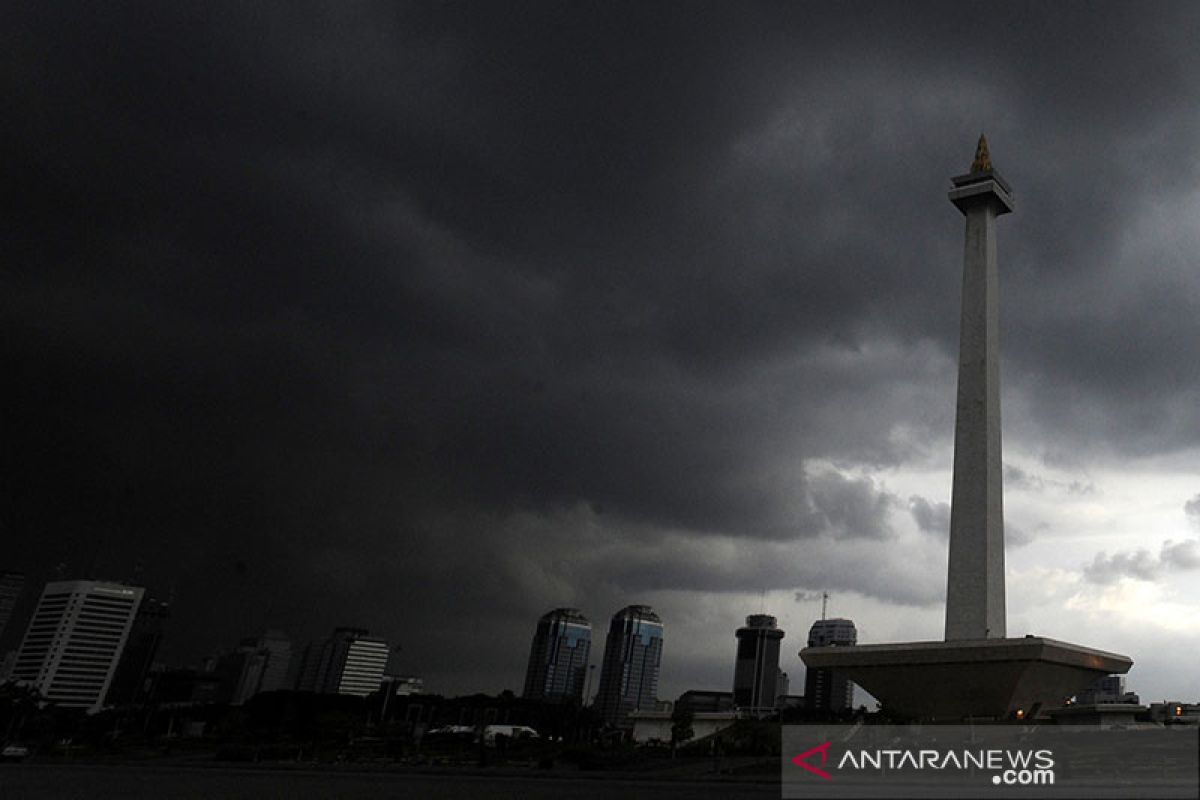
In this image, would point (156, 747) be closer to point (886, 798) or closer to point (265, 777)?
point (265, 777)

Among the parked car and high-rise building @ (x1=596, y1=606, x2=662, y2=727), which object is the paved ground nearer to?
the parked car

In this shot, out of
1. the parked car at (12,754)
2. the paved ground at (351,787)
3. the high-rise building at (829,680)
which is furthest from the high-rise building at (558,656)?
the paved ground at (351,787)

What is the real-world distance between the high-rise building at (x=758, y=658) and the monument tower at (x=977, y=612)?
130420mm

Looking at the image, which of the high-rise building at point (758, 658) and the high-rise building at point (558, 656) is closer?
the high-rise building at point (758, 658)

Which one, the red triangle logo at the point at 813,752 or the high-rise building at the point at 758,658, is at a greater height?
the high-rise building at the point at 758,658

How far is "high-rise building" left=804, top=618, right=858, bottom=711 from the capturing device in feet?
478

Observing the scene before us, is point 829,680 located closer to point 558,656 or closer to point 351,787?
point 558,656

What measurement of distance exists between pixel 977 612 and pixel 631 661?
149 meters

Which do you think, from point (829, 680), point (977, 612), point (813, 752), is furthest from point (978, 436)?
point (829, 680)

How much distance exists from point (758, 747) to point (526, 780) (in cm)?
2467

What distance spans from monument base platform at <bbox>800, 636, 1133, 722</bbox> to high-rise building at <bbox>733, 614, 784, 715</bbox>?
133 meters

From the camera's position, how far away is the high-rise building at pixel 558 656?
188m

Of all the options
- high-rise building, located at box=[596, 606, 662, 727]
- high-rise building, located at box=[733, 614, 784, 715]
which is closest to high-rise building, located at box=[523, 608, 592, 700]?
high-rise building, located at box=[596, 606, 662, 727]

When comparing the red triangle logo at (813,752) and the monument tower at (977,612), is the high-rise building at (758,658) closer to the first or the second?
the monument tower at (977,612)
